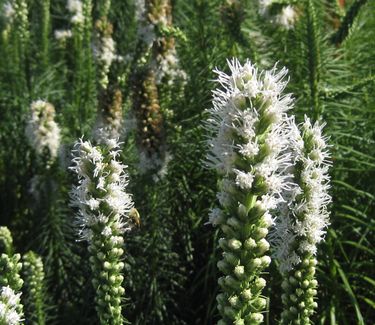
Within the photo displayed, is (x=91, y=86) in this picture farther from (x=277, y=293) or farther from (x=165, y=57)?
(x=277, y=293)

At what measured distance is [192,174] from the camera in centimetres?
378

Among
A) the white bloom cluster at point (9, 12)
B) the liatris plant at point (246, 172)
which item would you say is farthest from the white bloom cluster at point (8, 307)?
the white bloom cluster at point (9, 12)

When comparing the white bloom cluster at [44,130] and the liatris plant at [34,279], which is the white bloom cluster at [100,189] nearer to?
the liatris plant at [34,279]

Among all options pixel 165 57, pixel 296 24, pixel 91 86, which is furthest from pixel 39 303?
pixel 296 24

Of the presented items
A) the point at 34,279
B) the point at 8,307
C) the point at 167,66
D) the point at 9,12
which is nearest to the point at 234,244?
the point at 8,307

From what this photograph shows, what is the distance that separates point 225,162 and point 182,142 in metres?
2.06

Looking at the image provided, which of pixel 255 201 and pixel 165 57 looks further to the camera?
pixel 165 57

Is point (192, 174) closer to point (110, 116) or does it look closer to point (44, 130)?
point (110, 116)

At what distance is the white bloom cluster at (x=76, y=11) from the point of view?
4250 millimetres

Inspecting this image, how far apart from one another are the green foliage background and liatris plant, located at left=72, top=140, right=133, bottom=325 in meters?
1.04

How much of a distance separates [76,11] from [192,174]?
131 centimetres

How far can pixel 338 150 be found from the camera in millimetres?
3486

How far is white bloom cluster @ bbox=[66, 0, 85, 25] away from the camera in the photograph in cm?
425

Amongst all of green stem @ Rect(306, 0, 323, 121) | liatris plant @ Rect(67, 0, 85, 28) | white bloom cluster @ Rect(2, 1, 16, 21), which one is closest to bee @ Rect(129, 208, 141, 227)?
green stem @ Rect(306, 0, 323, 121)
